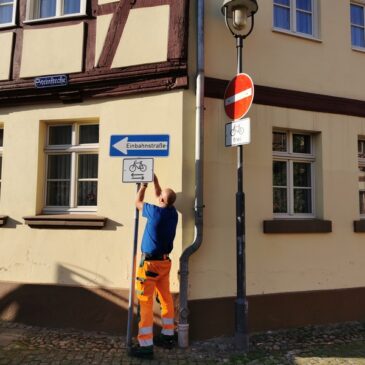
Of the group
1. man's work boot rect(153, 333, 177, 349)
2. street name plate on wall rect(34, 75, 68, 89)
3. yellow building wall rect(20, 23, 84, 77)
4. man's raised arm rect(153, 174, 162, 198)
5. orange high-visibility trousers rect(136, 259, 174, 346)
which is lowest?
man's work boot rect(153, 333, 177, 349)

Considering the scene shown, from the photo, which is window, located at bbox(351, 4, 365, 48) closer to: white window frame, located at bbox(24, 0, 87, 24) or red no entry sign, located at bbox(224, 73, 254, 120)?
red no entry sign, located at bbox(224, 73, 254, 120)

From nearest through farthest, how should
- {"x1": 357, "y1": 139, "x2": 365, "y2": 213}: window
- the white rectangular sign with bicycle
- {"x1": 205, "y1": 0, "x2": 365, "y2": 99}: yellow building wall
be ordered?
the white rectangular sign with bicycle
{"x1": 205, "y1": 0, "x2": 365, "y2": 99}: yellow building wall
{"x1": 357, "y1": 139, "x2": 365, "y2": 213}: window

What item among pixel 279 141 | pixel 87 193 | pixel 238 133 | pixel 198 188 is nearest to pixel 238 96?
pixel 238 133

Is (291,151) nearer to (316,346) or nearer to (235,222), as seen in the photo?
(235,222)

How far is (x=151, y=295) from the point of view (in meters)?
5.46

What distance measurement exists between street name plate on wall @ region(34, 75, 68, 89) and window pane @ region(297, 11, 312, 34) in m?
3.88

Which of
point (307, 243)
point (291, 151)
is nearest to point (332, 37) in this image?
point (291, 151)

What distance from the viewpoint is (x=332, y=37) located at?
23.9ft

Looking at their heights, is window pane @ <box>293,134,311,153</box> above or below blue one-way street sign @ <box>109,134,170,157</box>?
above

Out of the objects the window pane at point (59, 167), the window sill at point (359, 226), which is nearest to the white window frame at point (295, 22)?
the window sill at point (359, 226)

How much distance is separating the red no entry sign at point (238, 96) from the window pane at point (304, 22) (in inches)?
85.5

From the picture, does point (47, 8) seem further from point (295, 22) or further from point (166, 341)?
point (166, 341)

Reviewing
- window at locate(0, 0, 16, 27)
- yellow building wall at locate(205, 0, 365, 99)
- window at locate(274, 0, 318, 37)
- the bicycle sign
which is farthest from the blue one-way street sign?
window at locate(0, 0, 16, 27)

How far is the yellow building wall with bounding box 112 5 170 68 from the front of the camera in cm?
617
